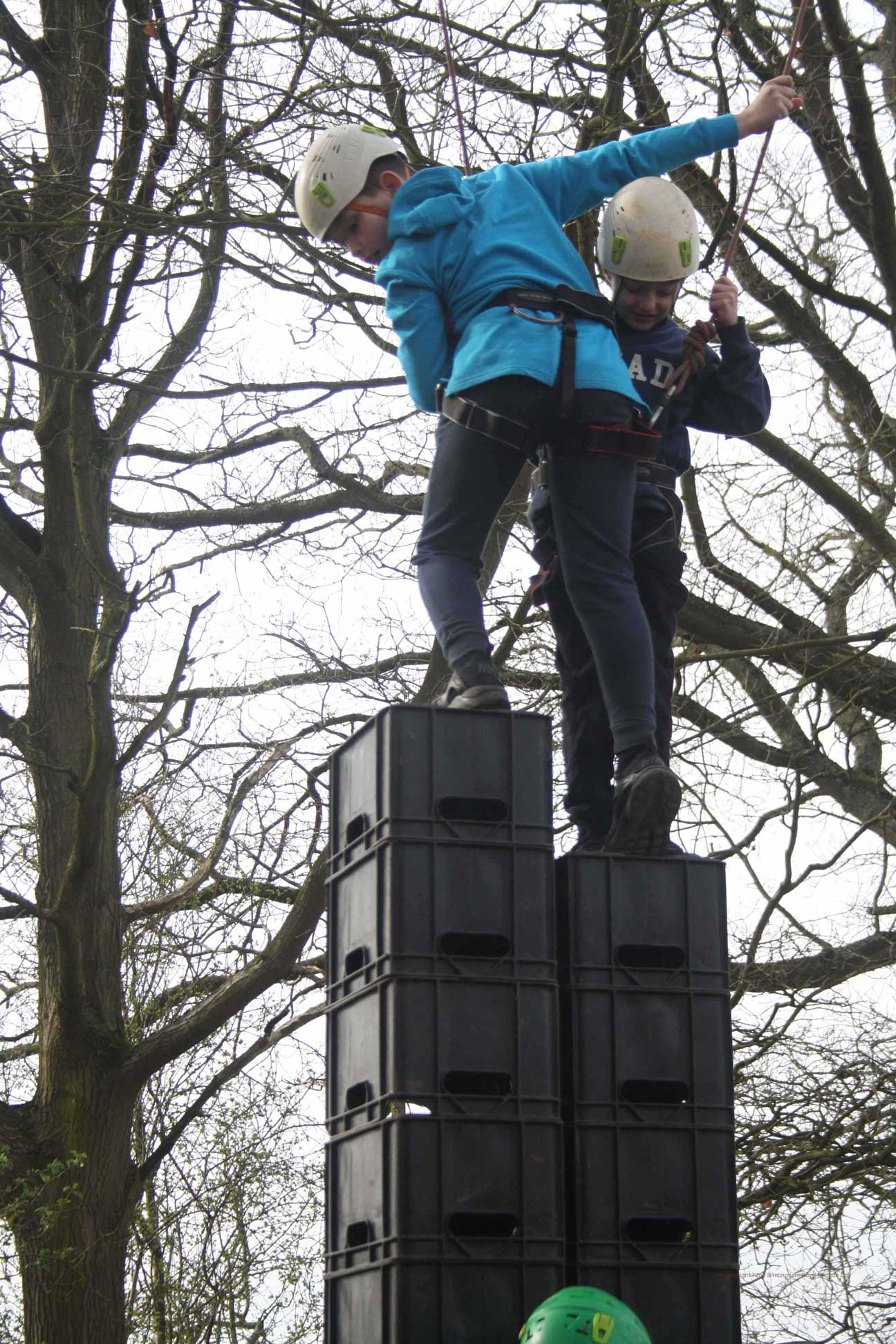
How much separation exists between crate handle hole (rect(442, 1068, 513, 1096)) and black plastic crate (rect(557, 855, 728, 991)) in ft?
0.90

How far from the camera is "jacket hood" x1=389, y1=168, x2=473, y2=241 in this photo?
3775mm

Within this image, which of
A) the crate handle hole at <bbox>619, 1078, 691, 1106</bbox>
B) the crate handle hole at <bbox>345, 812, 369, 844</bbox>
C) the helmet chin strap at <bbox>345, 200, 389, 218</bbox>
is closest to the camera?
the crate handle hole at <bbox>619, 1078, 691, 1106</bbox>

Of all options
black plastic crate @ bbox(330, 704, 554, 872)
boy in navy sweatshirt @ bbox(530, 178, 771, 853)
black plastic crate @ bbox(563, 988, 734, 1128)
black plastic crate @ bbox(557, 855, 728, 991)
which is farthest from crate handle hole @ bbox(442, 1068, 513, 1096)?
boy in navy sweatshirt @ bbox(530, 178, 771, 853)

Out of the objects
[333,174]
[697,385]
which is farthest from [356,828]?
[697,385]

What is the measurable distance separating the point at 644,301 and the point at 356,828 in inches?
65.5

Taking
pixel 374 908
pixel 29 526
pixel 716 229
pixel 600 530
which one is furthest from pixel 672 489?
pixel 29 526

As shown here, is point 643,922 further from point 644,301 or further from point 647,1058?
point 644,301

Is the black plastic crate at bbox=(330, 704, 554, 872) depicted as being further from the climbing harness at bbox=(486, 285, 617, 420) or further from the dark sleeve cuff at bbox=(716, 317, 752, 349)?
the dark sleeve cuff at bbox=(716, 317, 752, 349)

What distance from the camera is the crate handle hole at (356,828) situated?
3.50m

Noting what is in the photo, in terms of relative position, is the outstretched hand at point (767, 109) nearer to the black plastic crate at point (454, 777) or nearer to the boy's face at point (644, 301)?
the boy's face at point (644, 301)

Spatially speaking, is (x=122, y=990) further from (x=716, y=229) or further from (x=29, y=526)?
(x=716, y=229)

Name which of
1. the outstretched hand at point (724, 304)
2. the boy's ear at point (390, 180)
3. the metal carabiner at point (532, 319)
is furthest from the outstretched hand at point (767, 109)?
the boy's ear at point (390, 180)

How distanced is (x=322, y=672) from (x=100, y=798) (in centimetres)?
172

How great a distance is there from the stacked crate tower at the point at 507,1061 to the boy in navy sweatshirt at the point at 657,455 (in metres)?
0.70
